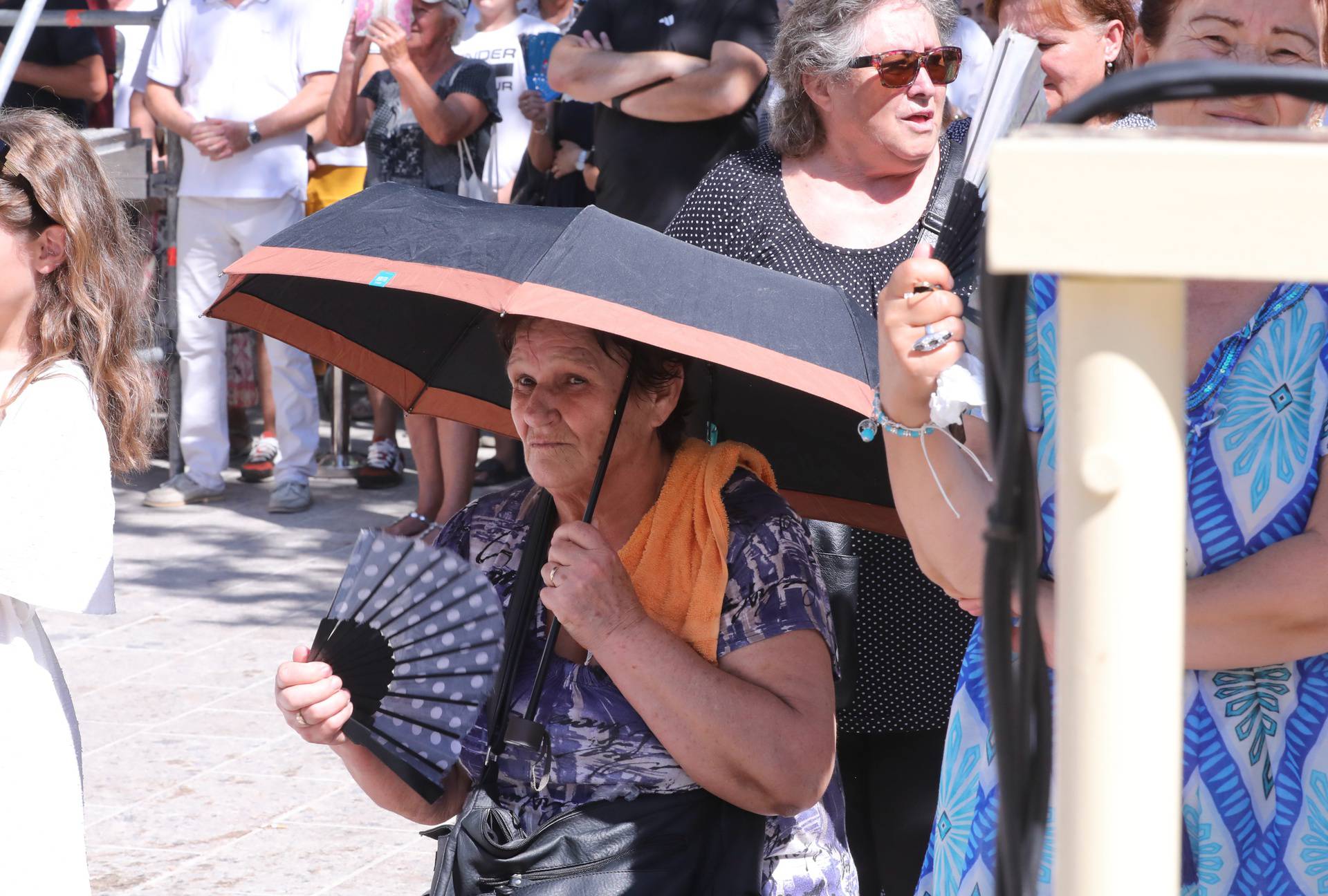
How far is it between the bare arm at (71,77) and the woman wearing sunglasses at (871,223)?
18.1 feet

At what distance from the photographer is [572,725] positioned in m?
2.33

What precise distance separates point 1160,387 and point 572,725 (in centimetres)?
179

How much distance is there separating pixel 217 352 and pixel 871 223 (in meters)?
4.92

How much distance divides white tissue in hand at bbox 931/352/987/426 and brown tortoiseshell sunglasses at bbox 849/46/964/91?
1.74m

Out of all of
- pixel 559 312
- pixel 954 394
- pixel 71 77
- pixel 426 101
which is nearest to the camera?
pixel 954 394

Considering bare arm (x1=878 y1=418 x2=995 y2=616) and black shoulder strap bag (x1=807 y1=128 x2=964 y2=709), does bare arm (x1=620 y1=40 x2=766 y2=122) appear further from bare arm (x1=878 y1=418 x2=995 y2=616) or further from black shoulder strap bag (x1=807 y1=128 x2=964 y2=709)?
bare arm (x1=878 y1=418 x2=995 y2=616)

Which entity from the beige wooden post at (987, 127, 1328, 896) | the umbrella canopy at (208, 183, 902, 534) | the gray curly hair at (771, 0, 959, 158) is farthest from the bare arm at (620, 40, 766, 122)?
the beige wooden post at (987, 127, 1328, 896)

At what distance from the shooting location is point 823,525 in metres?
2.94

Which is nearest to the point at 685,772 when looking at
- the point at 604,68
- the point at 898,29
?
the point at 898,29

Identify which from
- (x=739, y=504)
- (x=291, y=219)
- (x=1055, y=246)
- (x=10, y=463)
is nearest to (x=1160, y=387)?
(x=1055, y=246)

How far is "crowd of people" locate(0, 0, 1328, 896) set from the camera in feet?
5.25

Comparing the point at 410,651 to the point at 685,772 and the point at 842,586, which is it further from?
the point at 842,586

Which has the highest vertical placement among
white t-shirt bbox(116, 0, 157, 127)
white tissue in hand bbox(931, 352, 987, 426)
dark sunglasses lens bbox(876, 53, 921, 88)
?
white tissue in hand bbox(931, 352, 987, 426)

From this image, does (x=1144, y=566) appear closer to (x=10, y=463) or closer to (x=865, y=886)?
(x=10, y=463)
